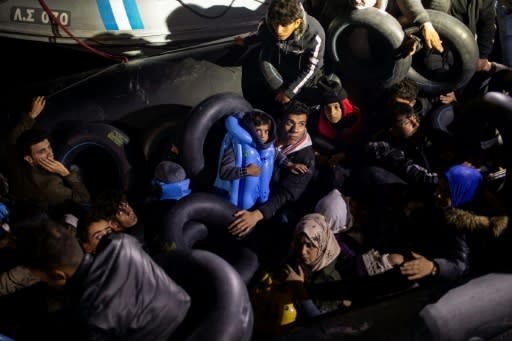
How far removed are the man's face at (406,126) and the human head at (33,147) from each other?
8.93ft

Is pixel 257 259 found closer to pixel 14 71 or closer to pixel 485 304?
pixel 485 304

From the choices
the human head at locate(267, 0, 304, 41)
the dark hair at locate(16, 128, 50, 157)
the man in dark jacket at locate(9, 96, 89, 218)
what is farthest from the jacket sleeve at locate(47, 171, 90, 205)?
the human head at locate(267, 0, 304, 41)

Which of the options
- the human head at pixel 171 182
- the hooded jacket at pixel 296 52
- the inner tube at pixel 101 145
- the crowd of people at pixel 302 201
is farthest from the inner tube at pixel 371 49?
the inner tube at pixel 101 145

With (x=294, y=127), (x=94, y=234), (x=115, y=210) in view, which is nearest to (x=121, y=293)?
(x=94, y=234)

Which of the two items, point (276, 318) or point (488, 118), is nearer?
point (276, 318)

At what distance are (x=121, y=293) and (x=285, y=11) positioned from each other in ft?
7.77

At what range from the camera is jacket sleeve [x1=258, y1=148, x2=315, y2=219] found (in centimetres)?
325

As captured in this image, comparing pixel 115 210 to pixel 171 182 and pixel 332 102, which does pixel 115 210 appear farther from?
pixel 332 102

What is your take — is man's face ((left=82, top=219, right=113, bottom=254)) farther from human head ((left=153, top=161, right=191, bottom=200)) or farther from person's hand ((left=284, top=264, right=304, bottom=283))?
person's hand ((left=284, top=264, right=304, bottom=283))

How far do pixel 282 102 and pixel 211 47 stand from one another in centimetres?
105

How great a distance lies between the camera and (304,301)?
8.29ft

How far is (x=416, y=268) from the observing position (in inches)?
100.0

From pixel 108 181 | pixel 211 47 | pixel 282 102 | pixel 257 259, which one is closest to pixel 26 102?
pixel 108 181

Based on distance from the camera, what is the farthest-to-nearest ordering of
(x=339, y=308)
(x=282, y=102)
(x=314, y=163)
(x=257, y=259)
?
(x=282, y=102) < (x=314, y=163) < (x=257, y=259) < (x=339, y=308)
